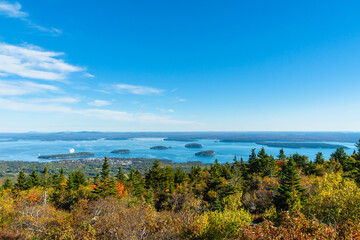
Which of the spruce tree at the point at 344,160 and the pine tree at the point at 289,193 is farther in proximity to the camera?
the spruce tree at the point at 344,160

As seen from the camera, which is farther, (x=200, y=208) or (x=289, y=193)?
(x=289, y=193)

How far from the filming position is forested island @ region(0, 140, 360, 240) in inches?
544

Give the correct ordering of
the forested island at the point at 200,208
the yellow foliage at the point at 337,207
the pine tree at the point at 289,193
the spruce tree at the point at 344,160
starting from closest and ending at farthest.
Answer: the forested island at the point at 200,208 < the yellow foliage at the point at 337,207 < the pine tree at the point at 289,193 < the spruce tree at the point at 344,160

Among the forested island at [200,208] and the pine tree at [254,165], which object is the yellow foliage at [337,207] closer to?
the forested island at [200,208]

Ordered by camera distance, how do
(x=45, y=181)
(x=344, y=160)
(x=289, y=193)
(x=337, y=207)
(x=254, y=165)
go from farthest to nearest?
(x=344, y=160), (x=254, y=165), (x=45, y=181), (x=289, y=193), (x=337, y=207)

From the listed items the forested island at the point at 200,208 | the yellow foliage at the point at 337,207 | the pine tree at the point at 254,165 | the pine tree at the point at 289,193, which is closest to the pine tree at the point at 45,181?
the forested island at the point at 200,208

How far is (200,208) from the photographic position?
95.3ft

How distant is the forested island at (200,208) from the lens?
1382 centimetres

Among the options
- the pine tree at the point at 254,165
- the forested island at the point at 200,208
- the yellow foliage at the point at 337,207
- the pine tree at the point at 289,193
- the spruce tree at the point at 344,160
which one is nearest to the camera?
the forested island at the point at 200,208

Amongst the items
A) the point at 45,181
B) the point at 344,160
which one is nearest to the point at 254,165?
the point at 344,160

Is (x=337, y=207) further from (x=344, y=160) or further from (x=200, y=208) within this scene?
(x=344, y=160)

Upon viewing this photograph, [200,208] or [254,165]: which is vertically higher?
[254,165]

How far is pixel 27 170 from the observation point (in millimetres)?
160250

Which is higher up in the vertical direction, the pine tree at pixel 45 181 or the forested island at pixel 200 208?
the forested island at pixel 200 208
